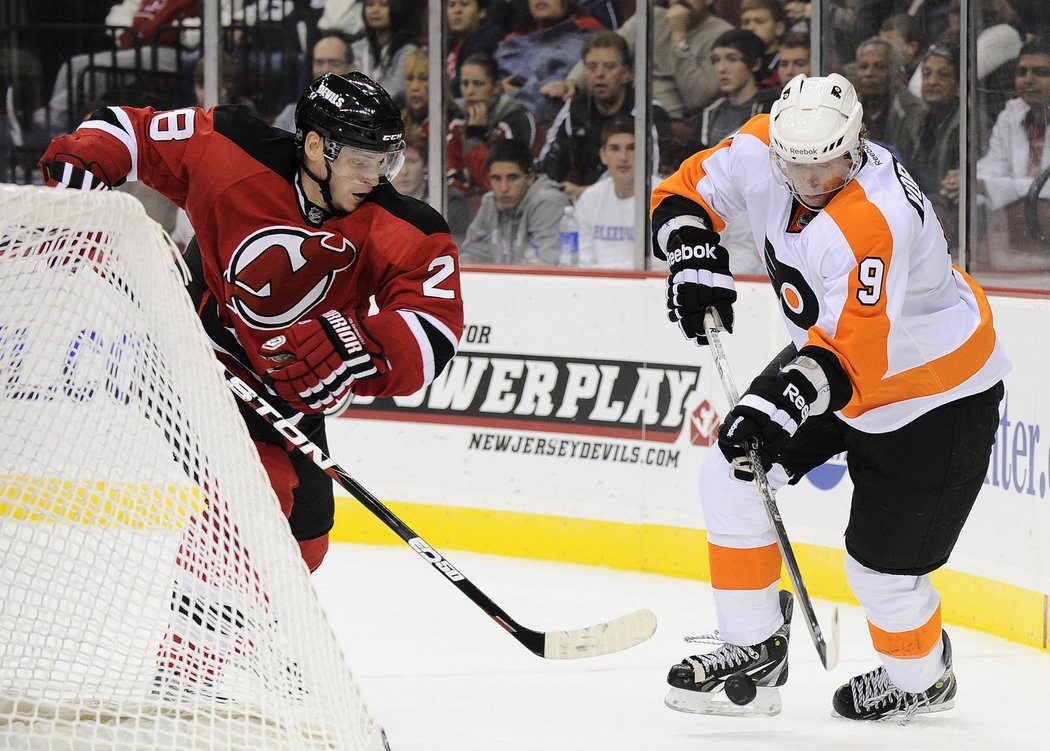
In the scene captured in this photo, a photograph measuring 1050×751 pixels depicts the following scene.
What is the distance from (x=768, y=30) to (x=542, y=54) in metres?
0.87

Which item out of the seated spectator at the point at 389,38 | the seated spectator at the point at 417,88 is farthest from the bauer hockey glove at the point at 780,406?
the seated spectator at the point at 389,38

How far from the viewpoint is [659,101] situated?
4.82 m

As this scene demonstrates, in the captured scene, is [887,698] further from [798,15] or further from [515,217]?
[515,217]

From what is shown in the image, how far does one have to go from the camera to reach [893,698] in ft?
9.38

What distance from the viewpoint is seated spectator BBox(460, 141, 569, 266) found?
5.10 m

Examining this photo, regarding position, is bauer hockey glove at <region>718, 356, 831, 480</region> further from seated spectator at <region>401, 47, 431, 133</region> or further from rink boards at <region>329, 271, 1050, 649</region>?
seated spectator at <region>401, 47, 431, 133</region>

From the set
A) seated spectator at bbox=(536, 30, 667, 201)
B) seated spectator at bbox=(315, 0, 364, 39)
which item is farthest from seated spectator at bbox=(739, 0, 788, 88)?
seated spectator at bbox=(315, 0, 364, 39)

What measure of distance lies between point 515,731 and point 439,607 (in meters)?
1.06

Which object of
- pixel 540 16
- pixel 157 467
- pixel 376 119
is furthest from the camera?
pixel 540 16

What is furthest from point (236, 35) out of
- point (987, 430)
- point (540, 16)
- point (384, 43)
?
point (987, 430)

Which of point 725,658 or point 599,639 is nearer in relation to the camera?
point 599,639

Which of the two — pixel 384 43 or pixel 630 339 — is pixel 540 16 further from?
pixel 630 339

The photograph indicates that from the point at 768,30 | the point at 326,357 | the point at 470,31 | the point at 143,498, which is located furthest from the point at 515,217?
the point at 326,357

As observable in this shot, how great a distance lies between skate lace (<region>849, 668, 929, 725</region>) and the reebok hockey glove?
1.75 metres
